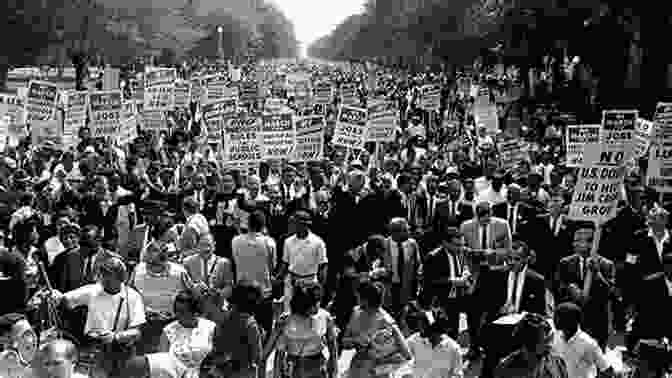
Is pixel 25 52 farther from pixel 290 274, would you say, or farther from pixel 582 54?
pixel 290 274

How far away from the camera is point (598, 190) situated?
361 inches

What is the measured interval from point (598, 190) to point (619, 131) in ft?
2.34

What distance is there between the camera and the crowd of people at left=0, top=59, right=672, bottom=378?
6.33 m

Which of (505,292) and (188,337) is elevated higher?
(188,337)

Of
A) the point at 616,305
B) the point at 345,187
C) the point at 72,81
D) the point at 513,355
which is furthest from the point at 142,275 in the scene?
the point at 72,81

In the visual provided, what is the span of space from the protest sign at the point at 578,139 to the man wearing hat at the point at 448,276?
1.70m

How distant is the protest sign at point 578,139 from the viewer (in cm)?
1049

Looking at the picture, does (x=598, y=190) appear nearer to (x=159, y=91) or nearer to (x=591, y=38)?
(x=159, y=91)

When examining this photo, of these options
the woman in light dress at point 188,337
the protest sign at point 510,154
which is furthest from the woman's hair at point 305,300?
the protest sign at point 510,154

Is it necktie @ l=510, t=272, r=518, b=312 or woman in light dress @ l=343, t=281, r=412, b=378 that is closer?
woman in light dress @ l=343, t=281, r=412, b=378

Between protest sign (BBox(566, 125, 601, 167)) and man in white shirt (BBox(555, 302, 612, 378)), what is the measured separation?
364 centimetres

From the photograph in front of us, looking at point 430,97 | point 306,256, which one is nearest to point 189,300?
point 306,256

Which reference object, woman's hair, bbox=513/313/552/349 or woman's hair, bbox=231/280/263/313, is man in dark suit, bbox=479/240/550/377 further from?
A: woman's hair, bbox=513/313/552/349

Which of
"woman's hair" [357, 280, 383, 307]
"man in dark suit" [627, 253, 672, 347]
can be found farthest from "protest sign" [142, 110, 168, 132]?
"woman's hair" [357, 280, 383, 307]
